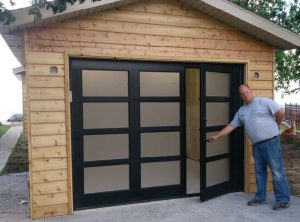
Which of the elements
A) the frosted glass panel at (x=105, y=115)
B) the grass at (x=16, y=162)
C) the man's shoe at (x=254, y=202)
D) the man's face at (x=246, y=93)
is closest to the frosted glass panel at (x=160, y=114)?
the frosted glass panel at (x=105, y=115)

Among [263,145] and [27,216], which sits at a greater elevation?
[263,145]

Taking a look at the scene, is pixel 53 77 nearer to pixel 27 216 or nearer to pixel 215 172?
pixel 27 216

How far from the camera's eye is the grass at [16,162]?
26.5 ft

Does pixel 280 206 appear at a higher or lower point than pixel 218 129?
lower

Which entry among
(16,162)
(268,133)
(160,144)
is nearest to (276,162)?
(268,133)

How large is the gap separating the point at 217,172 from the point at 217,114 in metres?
0.93

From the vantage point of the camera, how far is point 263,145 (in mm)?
4977

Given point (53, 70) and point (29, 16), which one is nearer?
point (29, 16)

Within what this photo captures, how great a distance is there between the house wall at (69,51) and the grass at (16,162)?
3.56 m

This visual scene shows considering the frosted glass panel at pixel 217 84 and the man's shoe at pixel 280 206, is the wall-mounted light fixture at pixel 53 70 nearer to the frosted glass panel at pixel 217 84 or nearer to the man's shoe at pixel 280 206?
the frosted glass panel at pixel 217 84

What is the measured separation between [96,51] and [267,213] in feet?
10.5

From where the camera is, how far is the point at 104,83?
4.98 m

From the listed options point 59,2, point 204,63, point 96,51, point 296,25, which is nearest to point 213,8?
point 204,63

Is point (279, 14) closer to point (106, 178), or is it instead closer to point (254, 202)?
point (254, 202)
